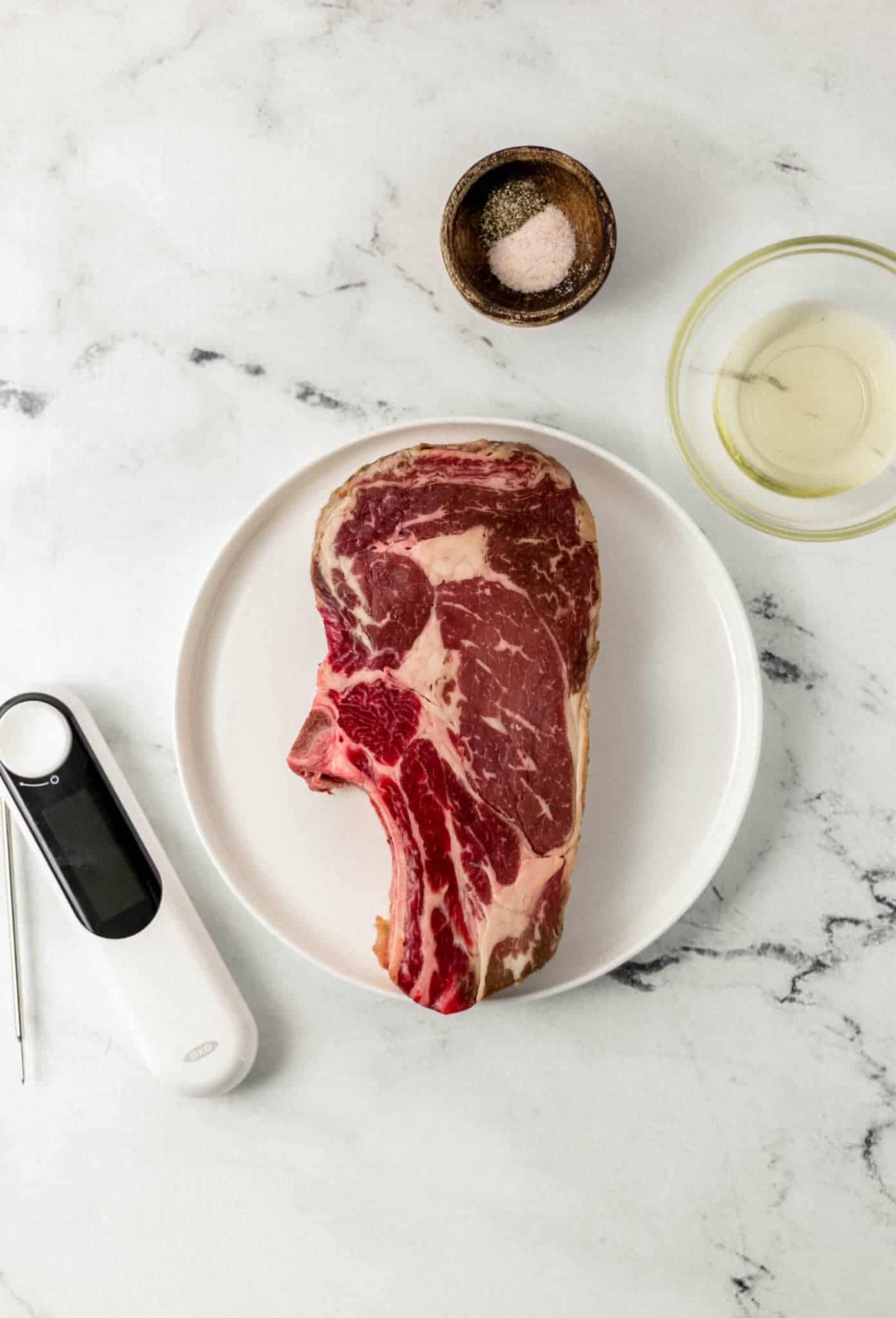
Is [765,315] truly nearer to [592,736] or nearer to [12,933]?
[592,736]

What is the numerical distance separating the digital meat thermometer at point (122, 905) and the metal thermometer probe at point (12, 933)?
0.07 m

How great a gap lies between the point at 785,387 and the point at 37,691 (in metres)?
1.07

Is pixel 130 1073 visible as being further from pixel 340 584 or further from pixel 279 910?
pixel 340 584

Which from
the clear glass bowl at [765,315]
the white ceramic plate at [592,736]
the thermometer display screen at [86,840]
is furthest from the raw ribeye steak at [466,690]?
the thermometer display screen at [86,840]

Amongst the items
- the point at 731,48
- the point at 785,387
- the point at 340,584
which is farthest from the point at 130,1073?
the point at 731,48

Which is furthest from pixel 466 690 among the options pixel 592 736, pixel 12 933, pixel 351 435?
pixel 12 933

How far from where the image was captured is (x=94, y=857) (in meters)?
1.35

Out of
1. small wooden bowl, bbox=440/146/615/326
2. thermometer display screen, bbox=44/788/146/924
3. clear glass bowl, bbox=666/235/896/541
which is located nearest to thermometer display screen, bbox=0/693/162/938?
thermometer display screen, bbox=44/788/146/924

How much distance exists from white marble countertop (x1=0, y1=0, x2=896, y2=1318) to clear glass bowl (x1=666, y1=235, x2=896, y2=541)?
56 millimetres

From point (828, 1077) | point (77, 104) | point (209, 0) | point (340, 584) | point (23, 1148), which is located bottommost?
point (23, 1148)

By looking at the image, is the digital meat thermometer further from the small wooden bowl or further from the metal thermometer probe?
the small wooden bowl

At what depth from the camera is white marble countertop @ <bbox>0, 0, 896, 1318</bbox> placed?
1376 mm

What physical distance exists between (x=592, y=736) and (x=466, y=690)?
0.25 meters

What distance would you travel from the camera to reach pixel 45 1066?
144 centimetres
